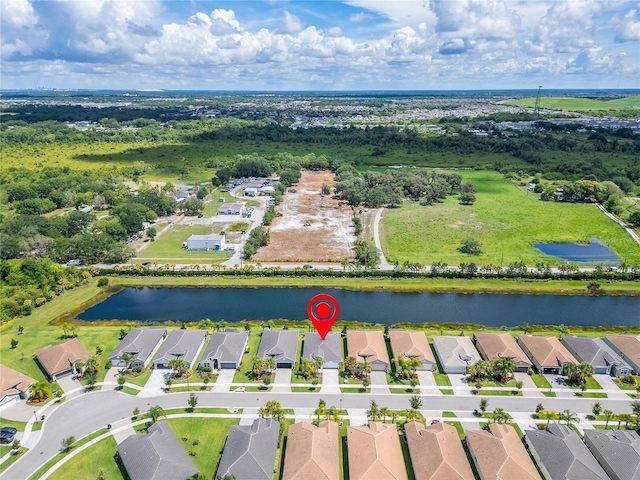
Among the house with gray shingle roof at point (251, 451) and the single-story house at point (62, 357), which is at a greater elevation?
the house with gray shingle roof at point (251, 451)

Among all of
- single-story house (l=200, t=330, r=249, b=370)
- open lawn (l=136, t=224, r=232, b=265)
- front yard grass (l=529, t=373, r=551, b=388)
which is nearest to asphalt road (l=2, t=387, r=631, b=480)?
front yard grass (l=529, t=373, r=551, b=388)

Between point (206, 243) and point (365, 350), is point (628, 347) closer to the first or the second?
point (365, 350)

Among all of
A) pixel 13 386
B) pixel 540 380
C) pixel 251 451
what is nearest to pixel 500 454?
pixel 540 380

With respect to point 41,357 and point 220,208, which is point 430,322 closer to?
point 41,357

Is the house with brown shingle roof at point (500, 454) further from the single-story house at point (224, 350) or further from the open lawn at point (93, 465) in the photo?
the open lawn at point (93, 465)

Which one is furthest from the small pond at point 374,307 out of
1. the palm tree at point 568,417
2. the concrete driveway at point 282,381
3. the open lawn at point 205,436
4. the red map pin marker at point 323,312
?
the open lawn at point 205,436

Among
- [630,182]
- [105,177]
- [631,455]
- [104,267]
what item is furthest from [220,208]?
[630,182]
